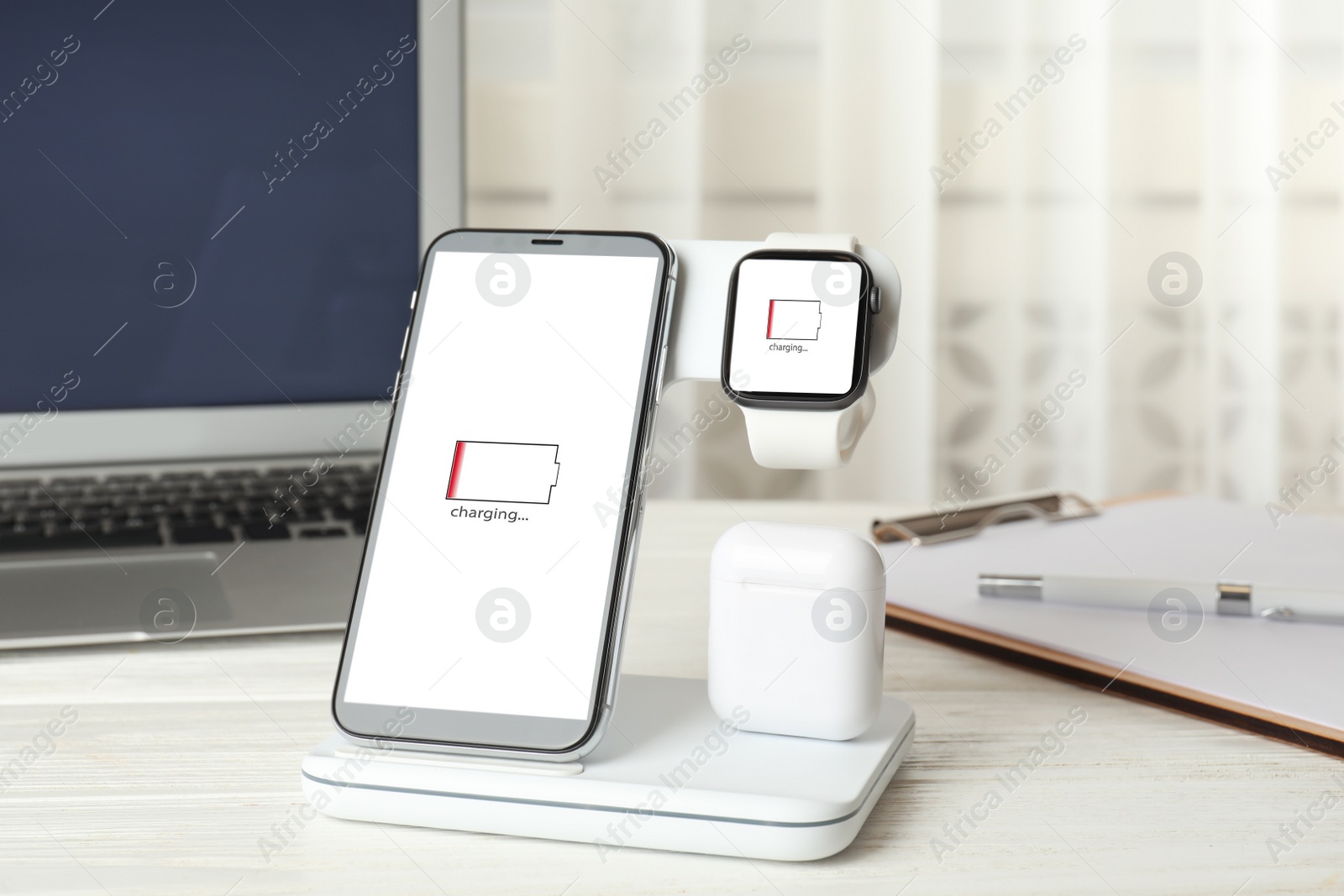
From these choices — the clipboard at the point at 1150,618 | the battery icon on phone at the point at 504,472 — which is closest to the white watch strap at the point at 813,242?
the battery icon on phone at the point at 504,472

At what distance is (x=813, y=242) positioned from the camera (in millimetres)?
449

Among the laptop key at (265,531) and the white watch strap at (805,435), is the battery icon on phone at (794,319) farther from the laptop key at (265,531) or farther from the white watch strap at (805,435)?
the laptop key at (265,531)

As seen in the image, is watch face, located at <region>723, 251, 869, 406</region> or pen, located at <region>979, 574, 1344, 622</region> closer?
watch face, located at <region>723, 251, 869, 406</region>

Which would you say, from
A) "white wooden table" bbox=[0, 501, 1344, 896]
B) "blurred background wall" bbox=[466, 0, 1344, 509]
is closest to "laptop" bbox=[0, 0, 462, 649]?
"white wooden table" bbox=[0, 501, 1344, 896]

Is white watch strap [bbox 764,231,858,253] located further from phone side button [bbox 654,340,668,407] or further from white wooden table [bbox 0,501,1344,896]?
white wooden table [bbox 0,501,1344,896]

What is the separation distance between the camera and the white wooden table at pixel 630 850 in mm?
364

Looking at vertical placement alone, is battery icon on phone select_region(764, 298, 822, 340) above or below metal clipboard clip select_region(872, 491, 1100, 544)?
above

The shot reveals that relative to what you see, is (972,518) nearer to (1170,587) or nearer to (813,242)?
(1170,587)

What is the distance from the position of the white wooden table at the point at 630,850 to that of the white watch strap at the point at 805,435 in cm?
13

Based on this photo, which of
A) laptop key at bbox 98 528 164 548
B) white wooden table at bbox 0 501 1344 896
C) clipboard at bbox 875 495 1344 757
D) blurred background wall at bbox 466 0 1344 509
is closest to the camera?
white wooden table at bbox 0 501 1344 896

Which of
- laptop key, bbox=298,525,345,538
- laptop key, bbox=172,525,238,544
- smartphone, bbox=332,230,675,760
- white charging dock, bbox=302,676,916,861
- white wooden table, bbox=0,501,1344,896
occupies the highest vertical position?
smartphone, bbox=332,230,675,760

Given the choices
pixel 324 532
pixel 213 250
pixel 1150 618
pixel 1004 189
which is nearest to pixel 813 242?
pixel 1150 618

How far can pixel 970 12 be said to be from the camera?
1.66 m

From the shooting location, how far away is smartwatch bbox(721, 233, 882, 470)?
1.40 feet
